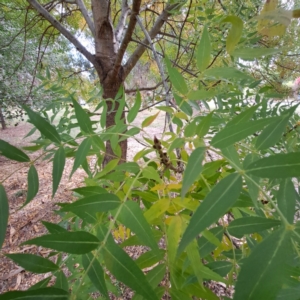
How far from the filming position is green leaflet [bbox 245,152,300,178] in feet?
0.65

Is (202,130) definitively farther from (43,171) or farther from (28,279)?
(43,171)

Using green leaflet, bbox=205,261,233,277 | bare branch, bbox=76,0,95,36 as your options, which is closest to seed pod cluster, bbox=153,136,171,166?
green leaflet, bbox=205,261,233,277

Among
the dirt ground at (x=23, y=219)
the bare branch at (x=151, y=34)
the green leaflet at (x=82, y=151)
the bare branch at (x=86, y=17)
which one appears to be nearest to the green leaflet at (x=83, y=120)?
the green leaflet at (x=82, y=151)

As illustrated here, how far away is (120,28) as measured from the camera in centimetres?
136

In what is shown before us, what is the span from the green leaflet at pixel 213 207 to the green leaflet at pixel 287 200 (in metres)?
0.07

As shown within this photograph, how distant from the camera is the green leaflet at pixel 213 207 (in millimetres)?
180

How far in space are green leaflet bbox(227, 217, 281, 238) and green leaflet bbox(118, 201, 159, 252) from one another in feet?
0.34

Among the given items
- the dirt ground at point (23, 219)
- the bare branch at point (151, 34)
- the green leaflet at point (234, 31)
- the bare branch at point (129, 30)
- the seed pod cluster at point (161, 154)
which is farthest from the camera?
the dirt ground at point (23, 219)

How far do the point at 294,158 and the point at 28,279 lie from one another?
150 cm

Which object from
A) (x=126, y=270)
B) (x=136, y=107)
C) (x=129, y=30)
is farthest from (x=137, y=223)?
(x=129, y=30)

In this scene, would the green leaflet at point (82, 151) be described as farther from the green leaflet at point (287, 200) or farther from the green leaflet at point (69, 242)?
the green leaflet at point (287, 200)

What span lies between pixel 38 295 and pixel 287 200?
0.27 m

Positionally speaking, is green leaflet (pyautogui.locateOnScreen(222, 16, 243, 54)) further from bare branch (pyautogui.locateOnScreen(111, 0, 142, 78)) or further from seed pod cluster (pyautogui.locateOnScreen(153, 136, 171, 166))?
bare branch (pyautogui.locateOnScreen(111, 0, 142, 78))

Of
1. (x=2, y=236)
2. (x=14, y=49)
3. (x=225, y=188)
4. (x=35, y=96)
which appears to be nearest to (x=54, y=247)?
(x=2, y=236)
